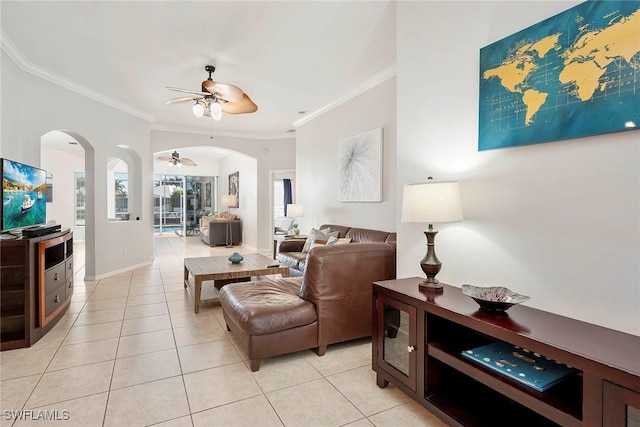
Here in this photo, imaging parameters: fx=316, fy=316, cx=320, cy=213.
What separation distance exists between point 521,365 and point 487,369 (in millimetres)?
156

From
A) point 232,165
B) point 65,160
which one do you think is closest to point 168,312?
point 232,165

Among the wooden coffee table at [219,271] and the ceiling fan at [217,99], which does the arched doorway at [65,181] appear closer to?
the ceiling fan at [217,99]

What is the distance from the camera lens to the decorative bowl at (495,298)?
5.21 ft

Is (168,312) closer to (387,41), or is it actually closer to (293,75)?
(293,75)

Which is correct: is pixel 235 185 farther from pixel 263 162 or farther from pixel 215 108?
pixel 215 108

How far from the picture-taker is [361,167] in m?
4.80

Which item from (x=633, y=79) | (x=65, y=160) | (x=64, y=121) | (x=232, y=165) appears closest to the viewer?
(x=633, y=79)

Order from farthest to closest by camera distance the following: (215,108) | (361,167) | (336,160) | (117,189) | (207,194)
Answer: (207,194) → (117,189) → (336,160) → (361,167) → (215,108)

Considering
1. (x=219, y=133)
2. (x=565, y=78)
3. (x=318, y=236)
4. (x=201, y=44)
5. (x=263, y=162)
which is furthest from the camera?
(x=263, y=162)

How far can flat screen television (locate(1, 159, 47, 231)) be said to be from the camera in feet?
9.43

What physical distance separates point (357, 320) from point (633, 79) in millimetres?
2299

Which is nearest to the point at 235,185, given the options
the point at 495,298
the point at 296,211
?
the point at 296,211

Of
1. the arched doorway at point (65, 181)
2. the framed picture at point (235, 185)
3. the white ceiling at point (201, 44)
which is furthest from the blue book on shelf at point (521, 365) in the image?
the arched doorway at point (65, 181)

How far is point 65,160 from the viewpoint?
9.54 meters
